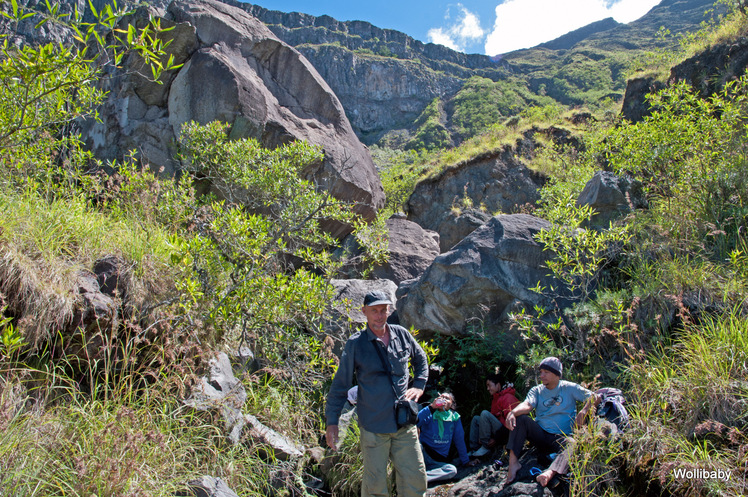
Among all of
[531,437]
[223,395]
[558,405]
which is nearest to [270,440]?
[223,395]

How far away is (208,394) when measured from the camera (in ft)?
13.6

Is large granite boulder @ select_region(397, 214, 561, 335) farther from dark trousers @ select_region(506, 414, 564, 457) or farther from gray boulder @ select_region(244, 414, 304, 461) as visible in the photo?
gray boulder @ select_region(244, 414, 304, 461)

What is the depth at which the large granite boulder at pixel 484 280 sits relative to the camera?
5453 mm

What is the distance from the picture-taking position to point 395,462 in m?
3.50

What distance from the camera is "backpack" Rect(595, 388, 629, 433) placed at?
354cm

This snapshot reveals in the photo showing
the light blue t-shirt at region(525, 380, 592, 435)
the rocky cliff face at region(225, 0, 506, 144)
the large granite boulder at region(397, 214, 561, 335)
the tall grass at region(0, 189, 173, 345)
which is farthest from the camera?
the rocky cliff face at region(225, 0, 506, 144)

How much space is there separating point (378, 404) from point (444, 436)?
151 centimetres

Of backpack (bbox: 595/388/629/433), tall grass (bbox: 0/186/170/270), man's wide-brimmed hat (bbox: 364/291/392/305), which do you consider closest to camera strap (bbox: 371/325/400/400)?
man's wide-brimmed hat (bbox: 364/291/392/305)

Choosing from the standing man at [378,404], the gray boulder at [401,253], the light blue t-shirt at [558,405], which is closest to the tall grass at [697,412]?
the light blue t-shirt at [558,405]

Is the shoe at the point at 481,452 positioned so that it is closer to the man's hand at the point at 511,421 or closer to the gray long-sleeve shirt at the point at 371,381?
the man's hand at the point at 511,421

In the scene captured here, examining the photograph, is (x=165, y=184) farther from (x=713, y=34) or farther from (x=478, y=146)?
(x=713, y=34)

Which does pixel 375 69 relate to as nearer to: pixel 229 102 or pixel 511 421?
pixel 229 102

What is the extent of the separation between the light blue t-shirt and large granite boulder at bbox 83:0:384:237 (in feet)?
17.2

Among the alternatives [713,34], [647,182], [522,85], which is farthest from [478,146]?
[522,85]
